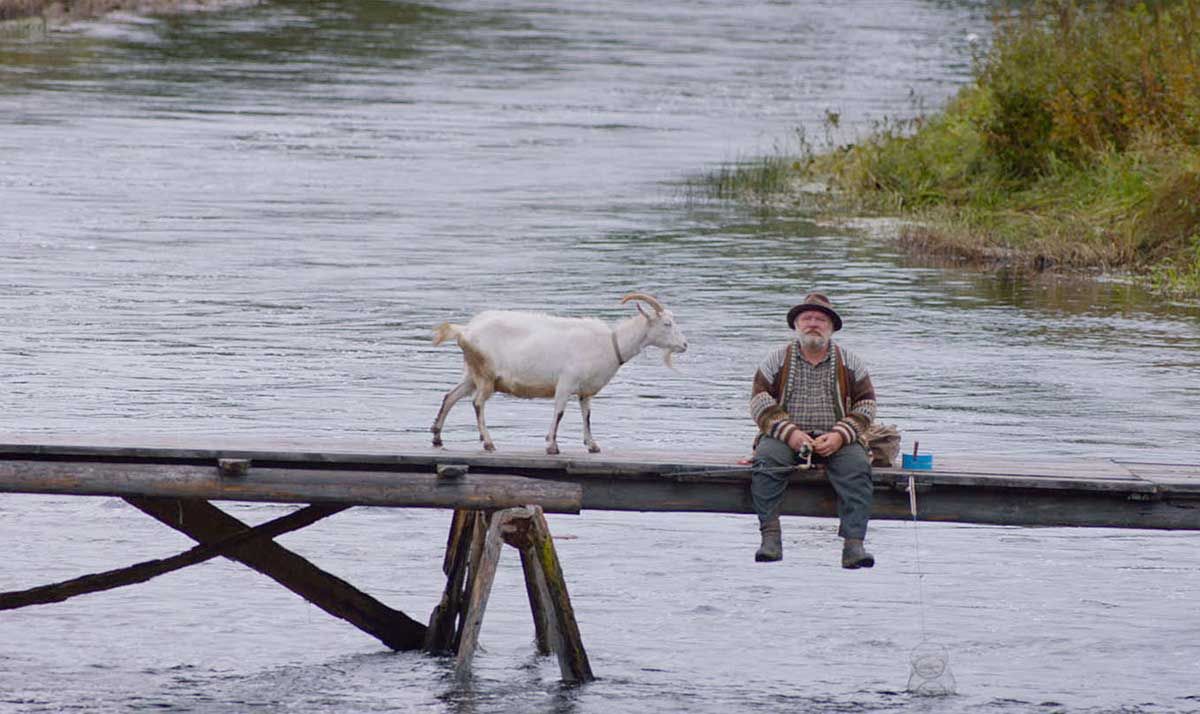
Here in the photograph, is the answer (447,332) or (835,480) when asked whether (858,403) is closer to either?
(835,480)

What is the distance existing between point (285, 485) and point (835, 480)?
10.0 feet

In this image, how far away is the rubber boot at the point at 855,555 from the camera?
12.3 m

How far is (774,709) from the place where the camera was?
13.2 m

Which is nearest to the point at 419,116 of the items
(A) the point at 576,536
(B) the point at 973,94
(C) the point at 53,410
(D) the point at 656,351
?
(B) the point at 973,94

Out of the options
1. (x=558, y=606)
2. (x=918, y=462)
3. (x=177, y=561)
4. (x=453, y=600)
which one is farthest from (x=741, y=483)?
(x=177, y=561)

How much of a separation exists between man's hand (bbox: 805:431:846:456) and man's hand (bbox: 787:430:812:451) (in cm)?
4

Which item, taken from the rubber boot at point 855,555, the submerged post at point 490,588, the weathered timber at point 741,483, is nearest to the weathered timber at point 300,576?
the submerged post at point 490,588

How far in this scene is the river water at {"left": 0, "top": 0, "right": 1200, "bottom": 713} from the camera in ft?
45.5

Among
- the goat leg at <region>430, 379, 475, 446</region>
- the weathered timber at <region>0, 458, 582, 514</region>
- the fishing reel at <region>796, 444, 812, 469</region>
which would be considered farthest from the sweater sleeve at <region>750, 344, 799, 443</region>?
the goat leg at <region>430, 379, 475, 446</region>

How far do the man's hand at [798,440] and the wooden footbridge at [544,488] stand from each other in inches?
9.3

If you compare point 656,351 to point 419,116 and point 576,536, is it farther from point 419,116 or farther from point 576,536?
point 419,116

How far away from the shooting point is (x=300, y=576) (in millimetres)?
13945

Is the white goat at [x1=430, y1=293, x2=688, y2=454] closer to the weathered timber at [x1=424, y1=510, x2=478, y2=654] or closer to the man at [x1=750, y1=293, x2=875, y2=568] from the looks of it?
the man at [x1=750, y1=293, x2=875, y2=568]

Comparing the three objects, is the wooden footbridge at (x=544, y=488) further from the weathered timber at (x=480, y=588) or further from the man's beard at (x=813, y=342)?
the man's beard at (x=813, y=342)
